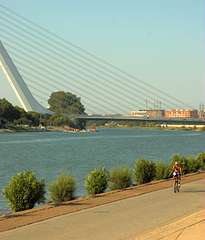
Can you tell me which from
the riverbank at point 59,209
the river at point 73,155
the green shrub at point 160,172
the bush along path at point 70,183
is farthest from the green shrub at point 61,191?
the green shrub at point 160,172

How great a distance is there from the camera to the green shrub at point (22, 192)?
13070 mm

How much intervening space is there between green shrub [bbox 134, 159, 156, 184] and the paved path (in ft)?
18.6

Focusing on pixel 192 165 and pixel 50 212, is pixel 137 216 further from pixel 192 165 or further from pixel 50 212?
pixel 192 165

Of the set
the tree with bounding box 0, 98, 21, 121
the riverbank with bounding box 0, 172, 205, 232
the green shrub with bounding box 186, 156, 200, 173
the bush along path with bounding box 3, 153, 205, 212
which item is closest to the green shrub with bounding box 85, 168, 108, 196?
the bush along path with bounding box 3, 153, 205, 212

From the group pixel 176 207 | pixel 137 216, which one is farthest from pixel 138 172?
pixel 137 216

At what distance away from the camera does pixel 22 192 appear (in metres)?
13.2

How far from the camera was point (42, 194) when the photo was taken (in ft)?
45.0

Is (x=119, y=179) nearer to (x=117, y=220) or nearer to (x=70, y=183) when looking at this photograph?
(x=70, y=183)

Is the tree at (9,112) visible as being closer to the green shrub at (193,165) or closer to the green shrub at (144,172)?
the green shrub at (193,165)

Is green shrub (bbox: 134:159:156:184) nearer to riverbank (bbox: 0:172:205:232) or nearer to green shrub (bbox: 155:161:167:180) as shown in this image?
green shrub (bbox: 155:161:167:180)

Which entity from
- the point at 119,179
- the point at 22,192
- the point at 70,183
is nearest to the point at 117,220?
the point at 22,192

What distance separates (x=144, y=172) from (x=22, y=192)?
278 inches

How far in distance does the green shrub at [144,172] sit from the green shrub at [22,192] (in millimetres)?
6355

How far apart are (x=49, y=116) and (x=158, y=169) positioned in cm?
9535
